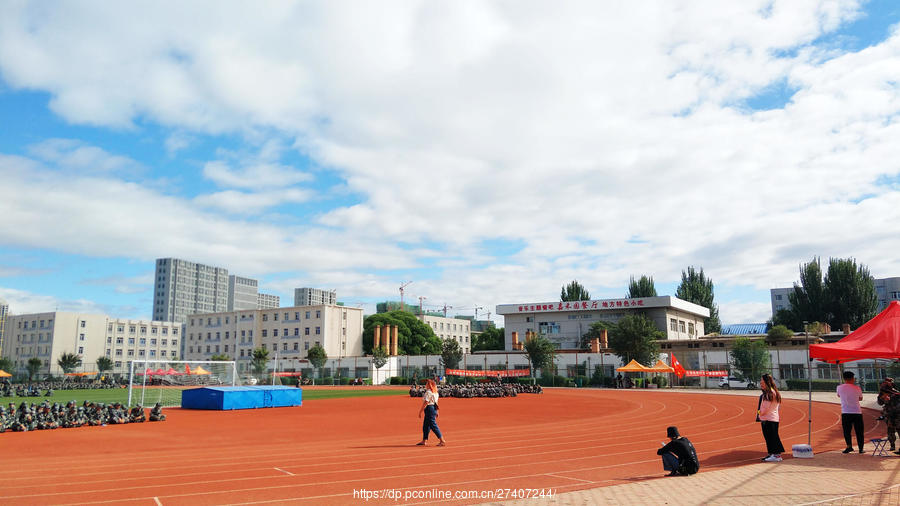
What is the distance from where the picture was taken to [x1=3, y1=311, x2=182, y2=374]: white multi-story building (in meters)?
109

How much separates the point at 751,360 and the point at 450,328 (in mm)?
105626

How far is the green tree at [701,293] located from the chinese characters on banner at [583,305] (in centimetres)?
2145

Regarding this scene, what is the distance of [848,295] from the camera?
81062 mm

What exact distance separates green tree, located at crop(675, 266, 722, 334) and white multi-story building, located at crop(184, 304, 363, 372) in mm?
55977

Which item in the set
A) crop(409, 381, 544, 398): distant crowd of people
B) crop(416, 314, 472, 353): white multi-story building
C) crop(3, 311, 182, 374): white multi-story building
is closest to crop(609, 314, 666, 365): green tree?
crop(409, 381, 544, 398): distant crowd of people

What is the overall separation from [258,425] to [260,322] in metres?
88.1

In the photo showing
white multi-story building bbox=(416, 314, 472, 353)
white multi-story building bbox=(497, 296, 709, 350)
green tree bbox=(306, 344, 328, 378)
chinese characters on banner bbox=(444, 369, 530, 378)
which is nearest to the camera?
chinese characters on banner bbox=(444, 369, 530, 378)

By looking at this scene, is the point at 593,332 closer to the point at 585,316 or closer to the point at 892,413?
the point at 585,316

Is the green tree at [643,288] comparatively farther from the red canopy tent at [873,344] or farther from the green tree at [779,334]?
the red canopy tent at [873,344]

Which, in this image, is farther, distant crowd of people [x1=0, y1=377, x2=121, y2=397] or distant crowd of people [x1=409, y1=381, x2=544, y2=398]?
distant crowd of people [x1=0, y1=377, x2=121, y2=397]

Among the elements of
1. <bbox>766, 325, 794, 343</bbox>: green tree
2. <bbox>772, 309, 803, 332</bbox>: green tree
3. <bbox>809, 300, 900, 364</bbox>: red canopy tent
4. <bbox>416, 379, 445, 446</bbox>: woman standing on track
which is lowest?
<bbox>416, 379, 445, 446</bbox>: woman standing on track

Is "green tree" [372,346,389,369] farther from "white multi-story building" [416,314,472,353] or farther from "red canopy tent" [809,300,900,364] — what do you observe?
"red canopy tent" [809,300,900,364]

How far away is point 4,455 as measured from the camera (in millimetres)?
14727

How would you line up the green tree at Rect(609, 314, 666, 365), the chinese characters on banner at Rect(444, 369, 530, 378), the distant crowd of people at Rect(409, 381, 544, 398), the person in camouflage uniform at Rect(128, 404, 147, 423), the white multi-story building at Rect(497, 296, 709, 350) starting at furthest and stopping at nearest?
the white multi-story building at Rect(497, 296, 709, 350) < the chinese characters on banner at Rect(444, 369, 530, 378) < the green tree at Rect(609, 314, 666, 365) < the distant crowd of people at Rect(409, 381, 544, 398) < the person in camouflage uniform at Rect(128, 404, 147, 423)
